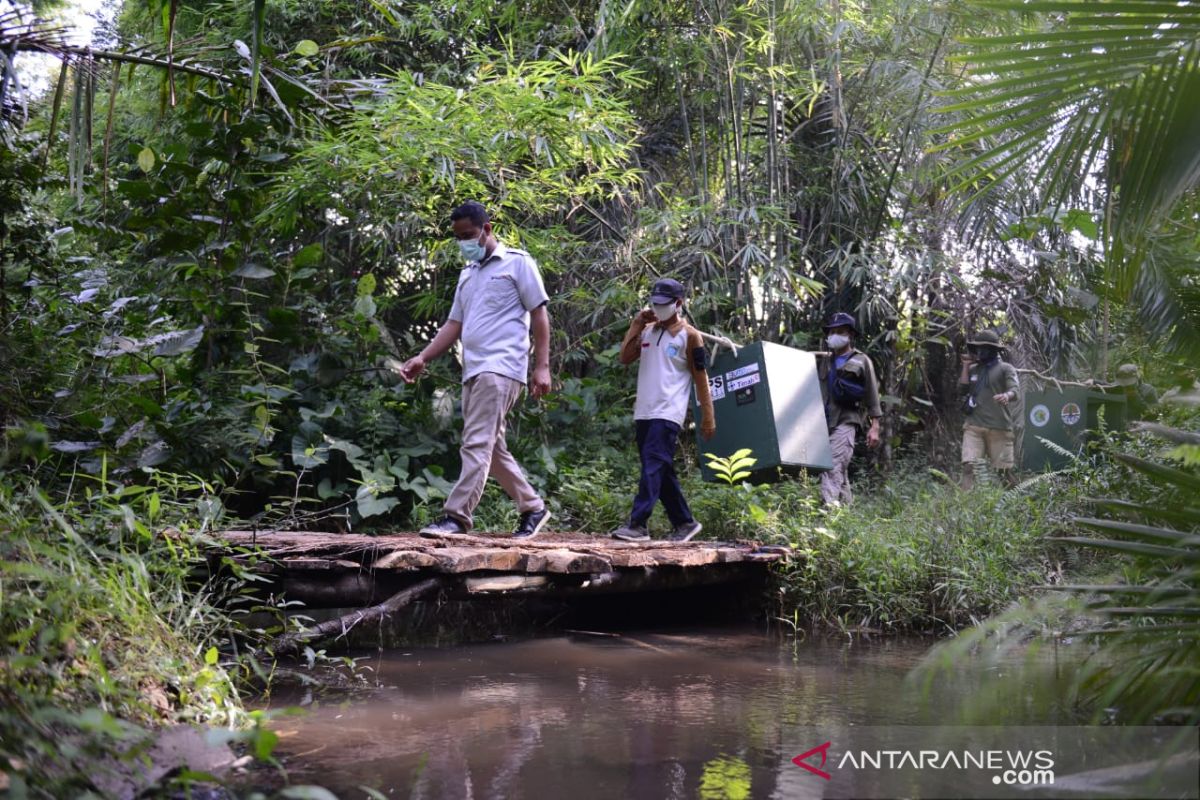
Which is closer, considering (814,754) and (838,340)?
(814,754)

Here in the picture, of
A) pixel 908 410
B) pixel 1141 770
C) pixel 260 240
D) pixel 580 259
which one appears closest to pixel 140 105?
pixel 260 240

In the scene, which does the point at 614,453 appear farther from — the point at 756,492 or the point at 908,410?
the point at 908,410

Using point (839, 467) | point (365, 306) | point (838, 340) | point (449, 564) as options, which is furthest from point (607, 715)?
point (838, 340)

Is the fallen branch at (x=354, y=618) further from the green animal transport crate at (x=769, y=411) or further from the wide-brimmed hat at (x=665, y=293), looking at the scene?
the green animal transport crate at (x=769, y=411)

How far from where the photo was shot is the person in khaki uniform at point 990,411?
9133mm

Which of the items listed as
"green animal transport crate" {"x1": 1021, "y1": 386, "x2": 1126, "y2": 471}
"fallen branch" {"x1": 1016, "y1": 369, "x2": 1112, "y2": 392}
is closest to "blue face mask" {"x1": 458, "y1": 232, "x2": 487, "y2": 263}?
"fallen branch" {"x1": 1016, "y1": 369, "x2": 1112, "y2": 392}

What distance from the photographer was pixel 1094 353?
1088cm

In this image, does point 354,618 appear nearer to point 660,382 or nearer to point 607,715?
point 607,715

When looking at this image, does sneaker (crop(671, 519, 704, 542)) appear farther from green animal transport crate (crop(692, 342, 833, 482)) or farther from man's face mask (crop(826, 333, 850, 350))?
man's face mask (crop(826, 333, 850, 350))

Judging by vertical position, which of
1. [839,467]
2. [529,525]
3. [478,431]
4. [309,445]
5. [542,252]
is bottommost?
[529,525]

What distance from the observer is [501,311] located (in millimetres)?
5566

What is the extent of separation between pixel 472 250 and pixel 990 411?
550cm

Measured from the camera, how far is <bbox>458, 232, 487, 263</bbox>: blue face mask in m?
5.60

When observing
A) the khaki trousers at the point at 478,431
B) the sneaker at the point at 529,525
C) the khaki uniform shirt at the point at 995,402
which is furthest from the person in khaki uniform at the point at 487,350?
the khaki uniform shirt at the point at 995,402
